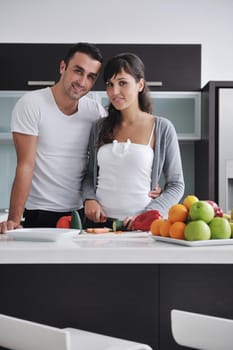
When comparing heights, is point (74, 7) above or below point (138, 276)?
above

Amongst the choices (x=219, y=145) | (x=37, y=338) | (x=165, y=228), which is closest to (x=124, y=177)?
(x=165, y=228)

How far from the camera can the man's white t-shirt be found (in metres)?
2.68

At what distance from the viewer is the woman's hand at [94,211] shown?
8.34 feet

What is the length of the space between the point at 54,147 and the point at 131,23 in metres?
2.14

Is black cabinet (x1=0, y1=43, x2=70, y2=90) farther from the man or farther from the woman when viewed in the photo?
the woman

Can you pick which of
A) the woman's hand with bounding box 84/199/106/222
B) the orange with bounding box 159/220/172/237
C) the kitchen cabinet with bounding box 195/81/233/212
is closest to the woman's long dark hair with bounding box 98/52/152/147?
the woman's hand with bounding box 84/199/106/222

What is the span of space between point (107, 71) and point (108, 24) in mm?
2062

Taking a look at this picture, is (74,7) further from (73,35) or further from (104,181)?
(104,181)

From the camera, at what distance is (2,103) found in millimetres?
4371

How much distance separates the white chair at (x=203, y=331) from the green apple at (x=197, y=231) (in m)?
0.34

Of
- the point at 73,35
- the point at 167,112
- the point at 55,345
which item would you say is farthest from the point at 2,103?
the point at 55,345

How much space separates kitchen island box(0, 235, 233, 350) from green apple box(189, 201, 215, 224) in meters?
0.14

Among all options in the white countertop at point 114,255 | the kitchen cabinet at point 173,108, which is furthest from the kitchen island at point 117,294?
the kitchen cabinet at point 173,108

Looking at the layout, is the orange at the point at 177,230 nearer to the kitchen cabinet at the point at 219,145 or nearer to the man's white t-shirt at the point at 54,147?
the man's white t-shirt at the point at 54,147
